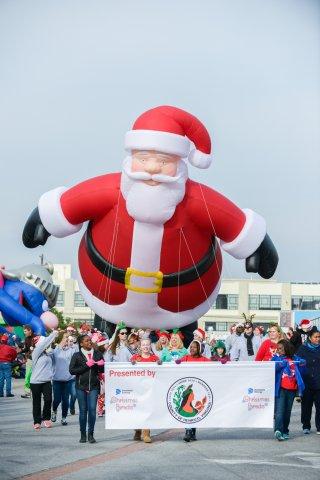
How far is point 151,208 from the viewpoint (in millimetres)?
16266

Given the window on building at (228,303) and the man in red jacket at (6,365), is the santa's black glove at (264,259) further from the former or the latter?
the window on building at (228,303)

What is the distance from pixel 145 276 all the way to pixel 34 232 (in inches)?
88.1

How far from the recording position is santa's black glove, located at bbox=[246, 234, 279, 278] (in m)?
17.9

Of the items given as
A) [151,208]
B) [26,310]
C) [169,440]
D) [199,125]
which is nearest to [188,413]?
[169,440]

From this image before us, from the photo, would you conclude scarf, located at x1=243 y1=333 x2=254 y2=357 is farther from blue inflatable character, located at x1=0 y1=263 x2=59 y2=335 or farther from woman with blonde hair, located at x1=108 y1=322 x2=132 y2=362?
blue inflatable character, located at x1=0 y1=263 x2=59 y2=335

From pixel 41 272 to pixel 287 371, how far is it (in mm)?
21620

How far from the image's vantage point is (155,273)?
1730 centimetres

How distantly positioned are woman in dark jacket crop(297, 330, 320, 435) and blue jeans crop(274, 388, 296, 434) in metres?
0.77

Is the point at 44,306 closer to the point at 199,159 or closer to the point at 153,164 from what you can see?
the point at 199,159

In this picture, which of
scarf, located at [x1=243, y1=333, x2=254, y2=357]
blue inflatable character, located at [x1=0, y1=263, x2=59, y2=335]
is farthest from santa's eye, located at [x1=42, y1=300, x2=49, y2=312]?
scarf, located at [x1=243, y1=333, x2=254, y2=357]

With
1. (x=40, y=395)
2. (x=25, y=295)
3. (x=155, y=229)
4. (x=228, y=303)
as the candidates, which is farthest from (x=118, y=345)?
(x=228, y=303)

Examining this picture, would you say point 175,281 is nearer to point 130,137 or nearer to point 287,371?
point 130,137

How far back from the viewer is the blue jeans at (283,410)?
1378cm

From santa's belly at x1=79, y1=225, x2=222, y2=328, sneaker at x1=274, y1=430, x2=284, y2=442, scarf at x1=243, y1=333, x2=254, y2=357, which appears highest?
santa's belly at x1=79, y1=225, x2=222, y2=328
